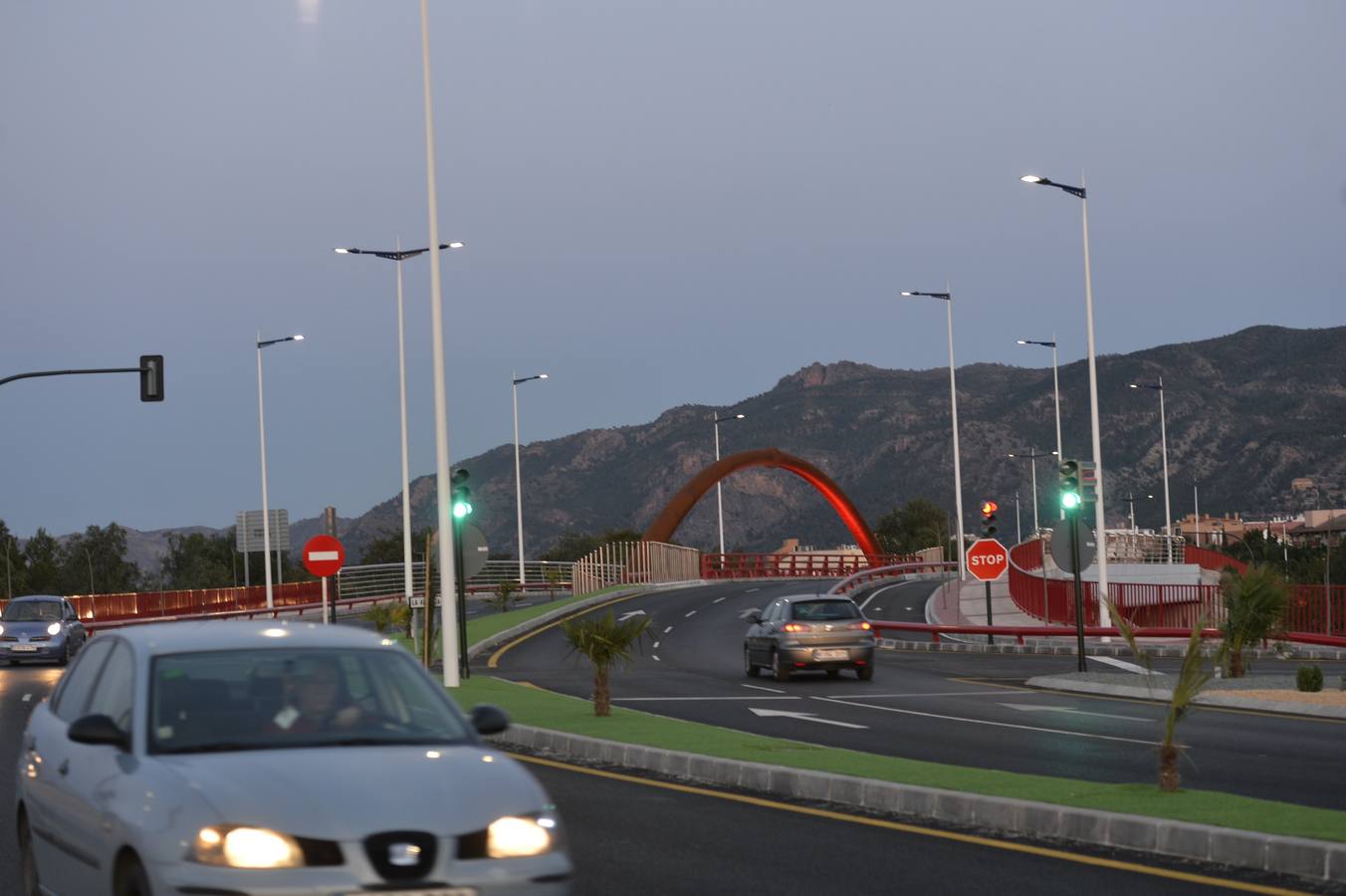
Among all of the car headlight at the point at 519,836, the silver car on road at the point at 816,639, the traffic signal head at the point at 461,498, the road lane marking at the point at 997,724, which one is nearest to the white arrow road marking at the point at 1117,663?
the silver car on road at the point at 816,639

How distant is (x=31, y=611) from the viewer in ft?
129

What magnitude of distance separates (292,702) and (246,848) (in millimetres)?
1329

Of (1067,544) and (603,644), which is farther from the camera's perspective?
(1067,544)

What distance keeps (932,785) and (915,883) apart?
3.70 meters

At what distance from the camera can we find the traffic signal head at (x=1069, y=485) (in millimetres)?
33000

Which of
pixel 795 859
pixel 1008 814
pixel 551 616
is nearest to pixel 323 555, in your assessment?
pixel 551 616

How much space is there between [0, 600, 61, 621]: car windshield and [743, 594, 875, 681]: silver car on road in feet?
54.9

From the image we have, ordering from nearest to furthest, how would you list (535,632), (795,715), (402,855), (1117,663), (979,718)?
(402,855) → (979,718) → (795,715) → (1117,663) → (535,632)

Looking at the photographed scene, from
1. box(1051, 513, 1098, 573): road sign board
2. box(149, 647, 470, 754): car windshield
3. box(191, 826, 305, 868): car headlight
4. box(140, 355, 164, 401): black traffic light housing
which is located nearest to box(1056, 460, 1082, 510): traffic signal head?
box(1051, 513, 1098, 573): road sign board

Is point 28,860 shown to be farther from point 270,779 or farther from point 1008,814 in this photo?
point 1008,814

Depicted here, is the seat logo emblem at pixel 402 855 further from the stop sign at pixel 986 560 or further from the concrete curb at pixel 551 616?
the stop sign at pixel 986 560

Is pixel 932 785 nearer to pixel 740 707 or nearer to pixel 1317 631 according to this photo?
pixel 740 707

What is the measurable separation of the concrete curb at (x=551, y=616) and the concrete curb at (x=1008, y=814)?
20.3 meters

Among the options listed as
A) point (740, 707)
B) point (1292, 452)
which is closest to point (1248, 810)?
point (740, 707)
